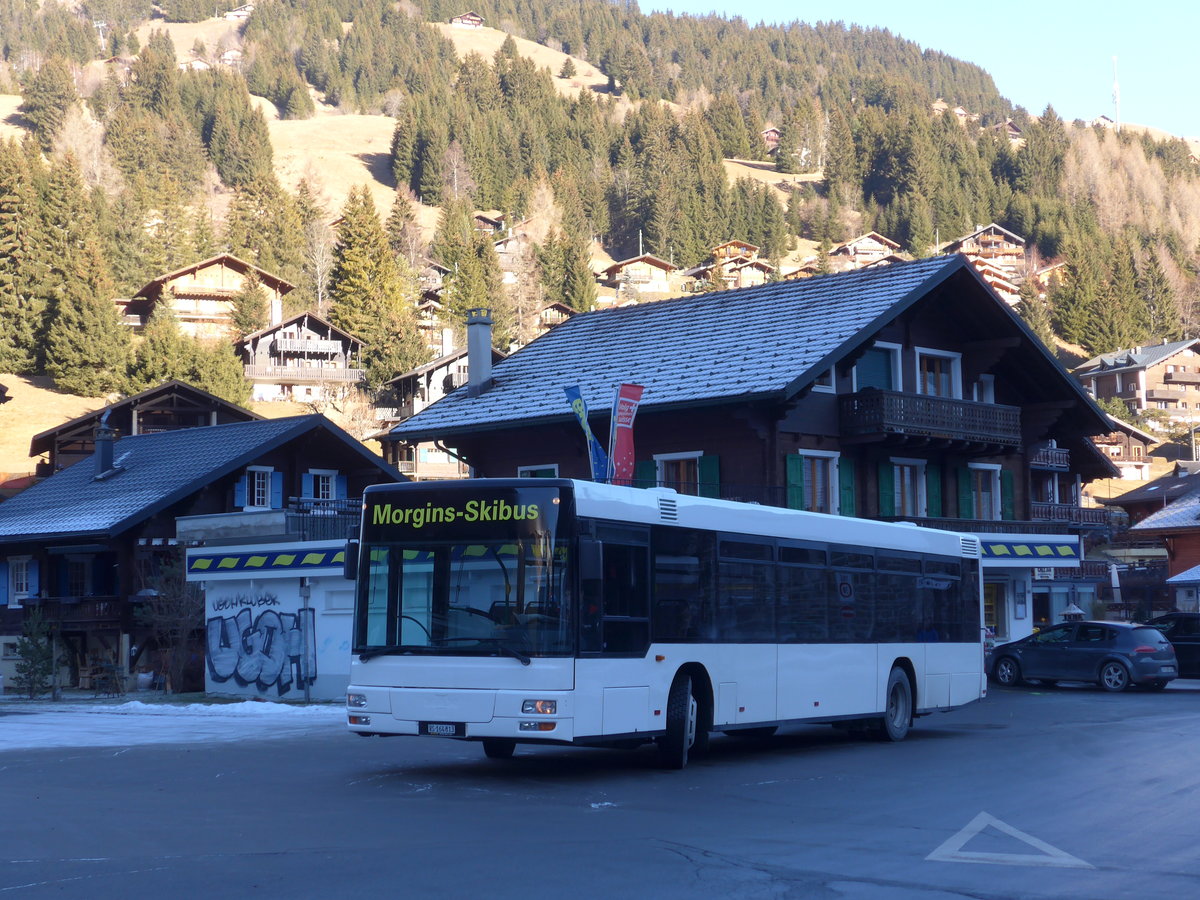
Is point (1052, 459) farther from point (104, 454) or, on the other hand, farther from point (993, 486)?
point (104, 454)

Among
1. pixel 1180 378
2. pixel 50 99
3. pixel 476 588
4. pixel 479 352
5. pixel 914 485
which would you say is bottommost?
pixel 476 588

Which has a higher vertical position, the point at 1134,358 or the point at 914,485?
the point at 1134,358

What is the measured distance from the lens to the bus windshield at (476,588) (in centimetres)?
1416

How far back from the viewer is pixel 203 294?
347ft

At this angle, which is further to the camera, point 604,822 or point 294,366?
point 294,366

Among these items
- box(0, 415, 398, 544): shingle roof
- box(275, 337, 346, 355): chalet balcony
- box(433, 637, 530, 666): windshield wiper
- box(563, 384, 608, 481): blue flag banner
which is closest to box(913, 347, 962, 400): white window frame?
box(563, 384, 608, 481): blue flag banner

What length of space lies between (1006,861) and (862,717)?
892cm

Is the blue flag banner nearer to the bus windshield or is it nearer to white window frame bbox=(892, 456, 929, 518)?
white window frame bbox=(892, 456, 929, 518)

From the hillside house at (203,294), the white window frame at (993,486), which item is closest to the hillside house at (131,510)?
the white window frame at (993,486)

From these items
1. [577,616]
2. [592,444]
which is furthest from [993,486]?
[577,616]

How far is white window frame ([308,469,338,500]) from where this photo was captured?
4544 centimetres

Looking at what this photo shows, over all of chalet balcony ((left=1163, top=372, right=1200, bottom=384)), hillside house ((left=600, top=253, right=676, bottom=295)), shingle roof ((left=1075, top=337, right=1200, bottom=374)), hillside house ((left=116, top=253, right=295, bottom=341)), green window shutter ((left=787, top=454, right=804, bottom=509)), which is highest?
hillside house ((left=600, top=253, right=676, bottom=295))

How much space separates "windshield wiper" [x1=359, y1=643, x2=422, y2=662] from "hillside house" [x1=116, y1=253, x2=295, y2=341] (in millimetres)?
90715

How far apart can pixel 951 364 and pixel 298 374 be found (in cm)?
6171
